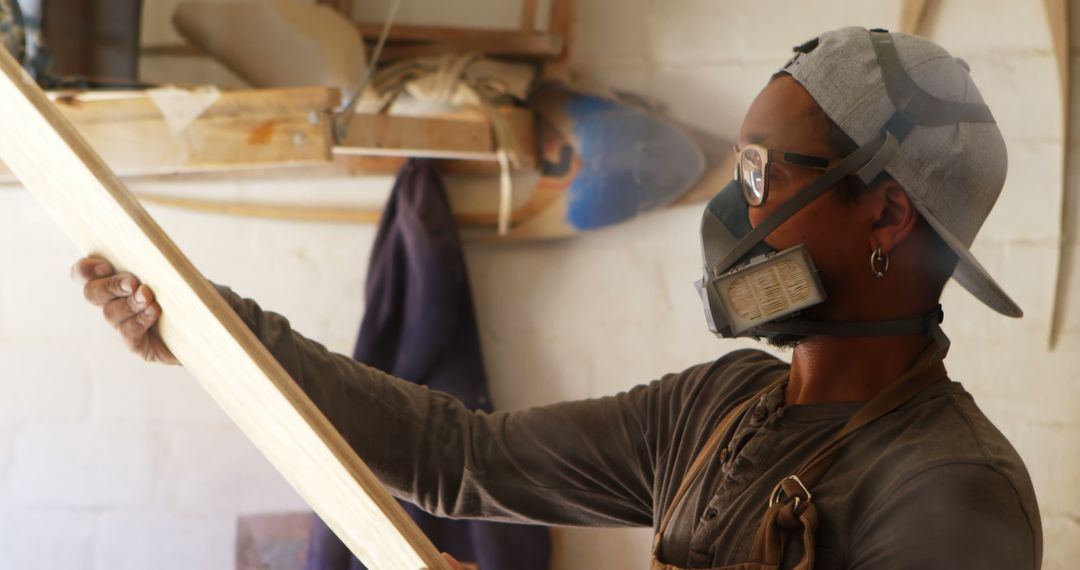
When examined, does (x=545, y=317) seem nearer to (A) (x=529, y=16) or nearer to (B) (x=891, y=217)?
(A) (x=529, y=16)

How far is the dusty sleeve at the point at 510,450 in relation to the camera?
0.99 m

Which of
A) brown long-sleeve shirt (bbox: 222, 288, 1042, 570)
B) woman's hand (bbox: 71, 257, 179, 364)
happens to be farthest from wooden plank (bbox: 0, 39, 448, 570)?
brown long-sleeve shirt (bbox: 222, 288, 1042, 570)

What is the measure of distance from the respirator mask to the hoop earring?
4 centimetres

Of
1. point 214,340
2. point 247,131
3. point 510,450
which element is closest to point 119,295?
point 214,340

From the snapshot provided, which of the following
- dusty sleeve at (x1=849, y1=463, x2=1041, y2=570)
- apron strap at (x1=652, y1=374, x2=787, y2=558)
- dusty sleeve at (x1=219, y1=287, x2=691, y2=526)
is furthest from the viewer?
dusty sleeve at (x1=219, y1=287, x2=691, y2=526)

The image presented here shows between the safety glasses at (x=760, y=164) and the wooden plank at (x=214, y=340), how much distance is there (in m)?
0.34

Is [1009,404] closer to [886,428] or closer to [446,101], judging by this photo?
[886,428]

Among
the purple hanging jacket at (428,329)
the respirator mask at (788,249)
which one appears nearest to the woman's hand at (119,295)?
the respirator mask at (788,249)

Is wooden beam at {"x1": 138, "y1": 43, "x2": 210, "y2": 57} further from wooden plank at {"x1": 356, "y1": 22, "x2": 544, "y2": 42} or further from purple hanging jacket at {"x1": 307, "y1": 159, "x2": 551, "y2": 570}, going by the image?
purple hanging jacket at {"x1": 307, "y1": 159, "x2": 551, "y2": 570}

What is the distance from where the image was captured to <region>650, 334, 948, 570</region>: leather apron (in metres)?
0.74

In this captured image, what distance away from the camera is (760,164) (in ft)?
2.71

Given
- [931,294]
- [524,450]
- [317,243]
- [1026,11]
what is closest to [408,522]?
[524,450]

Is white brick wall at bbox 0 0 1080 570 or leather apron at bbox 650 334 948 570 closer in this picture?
leather apron at bbox 650 334 948 570

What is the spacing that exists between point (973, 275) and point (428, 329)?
752mm
